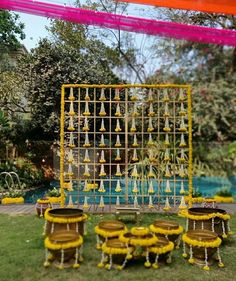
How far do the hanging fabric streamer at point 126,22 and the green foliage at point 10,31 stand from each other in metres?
8.77

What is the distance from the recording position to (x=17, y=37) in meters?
12.8

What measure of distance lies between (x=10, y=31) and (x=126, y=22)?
9532mm

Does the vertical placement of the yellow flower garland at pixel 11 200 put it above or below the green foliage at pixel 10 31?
below

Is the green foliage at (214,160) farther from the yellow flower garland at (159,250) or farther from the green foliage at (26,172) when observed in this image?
the yellow flower garland at (159,250)

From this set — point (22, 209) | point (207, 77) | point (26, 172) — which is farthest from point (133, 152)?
point (207, 77)

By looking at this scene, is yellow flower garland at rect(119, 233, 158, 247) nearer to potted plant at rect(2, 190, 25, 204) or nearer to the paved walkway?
the paved walkway

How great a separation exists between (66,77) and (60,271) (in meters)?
7.19

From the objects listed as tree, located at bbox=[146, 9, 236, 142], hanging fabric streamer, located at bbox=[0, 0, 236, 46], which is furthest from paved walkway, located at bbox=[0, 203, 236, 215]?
tree, located at bbox=[146, 9, 236, 142]

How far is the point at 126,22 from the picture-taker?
4.18 m

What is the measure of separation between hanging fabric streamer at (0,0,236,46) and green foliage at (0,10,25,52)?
877 centimetres

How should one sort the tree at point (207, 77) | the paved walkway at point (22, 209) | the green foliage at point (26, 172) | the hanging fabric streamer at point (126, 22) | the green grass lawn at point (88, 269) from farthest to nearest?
the tree at point (207, 77), the green foliage at point (26, 172), the paved walkway at point (22, 209), the hanging fabric streamer at point (126, 22), the green grass lawn at point (88, 269)

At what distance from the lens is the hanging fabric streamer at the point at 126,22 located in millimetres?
3865

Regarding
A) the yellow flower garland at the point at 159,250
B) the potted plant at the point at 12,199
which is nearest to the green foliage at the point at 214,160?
the potted plant at the point at 12,199

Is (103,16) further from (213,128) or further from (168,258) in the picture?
(213,128)
